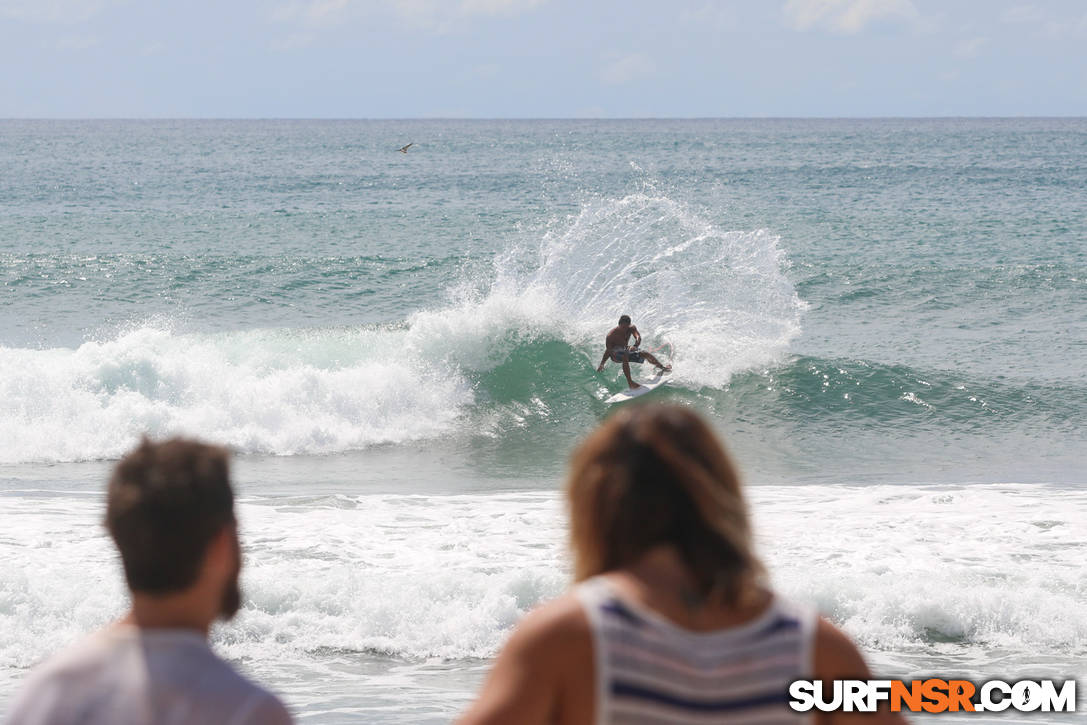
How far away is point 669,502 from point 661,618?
168 mm

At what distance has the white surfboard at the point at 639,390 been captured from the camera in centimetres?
1608

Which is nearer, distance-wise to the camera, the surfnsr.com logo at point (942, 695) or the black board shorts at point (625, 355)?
the surfnsr.com logo at point (942, 695)

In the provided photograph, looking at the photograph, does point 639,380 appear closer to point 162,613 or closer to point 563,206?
point 162,613

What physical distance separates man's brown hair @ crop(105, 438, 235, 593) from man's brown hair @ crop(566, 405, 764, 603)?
1.86 feet

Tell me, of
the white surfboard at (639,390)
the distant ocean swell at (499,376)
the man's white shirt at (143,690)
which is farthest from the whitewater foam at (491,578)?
the white surfboard at (639,390)

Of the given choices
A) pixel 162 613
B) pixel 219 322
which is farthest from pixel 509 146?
pixel 162 613

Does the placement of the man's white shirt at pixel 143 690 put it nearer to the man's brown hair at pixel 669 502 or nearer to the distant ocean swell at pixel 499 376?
the man's brown hair at pixel 669 502

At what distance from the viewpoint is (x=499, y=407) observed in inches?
639

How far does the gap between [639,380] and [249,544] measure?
28.7ft

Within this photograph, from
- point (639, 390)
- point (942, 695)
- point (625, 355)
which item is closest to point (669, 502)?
point (942, 695)

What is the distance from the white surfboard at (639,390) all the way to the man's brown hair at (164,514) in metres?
14.4

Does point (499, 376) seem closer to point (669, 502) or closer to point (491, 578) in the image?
point (491, 578)

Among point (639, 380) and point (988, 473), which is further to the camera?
point (639, 380)

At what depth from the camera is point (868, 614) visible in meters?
7.25
